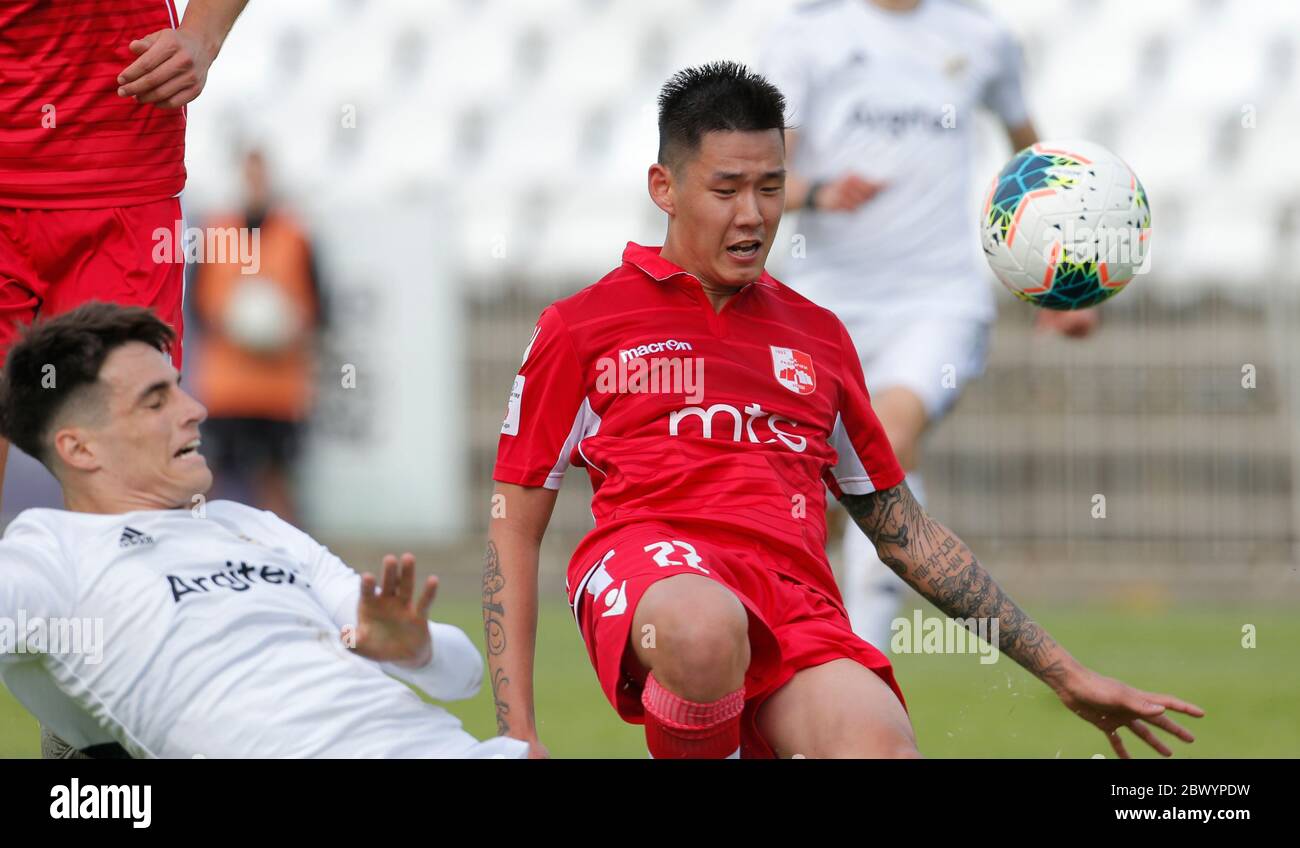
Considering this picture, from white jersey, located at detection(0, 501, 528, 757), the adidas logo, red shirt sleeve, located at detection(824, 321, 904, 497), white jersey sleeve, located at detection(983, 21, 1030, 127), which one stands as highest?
white jersey sleeve, located at detection(983, 21, 1030, 127)

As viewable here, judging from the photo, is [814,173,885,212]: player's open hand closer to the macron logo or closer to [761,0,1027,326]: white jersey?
[761,0,1027,326]: white jersey

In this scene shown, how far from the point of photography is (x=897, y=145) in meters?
5.55

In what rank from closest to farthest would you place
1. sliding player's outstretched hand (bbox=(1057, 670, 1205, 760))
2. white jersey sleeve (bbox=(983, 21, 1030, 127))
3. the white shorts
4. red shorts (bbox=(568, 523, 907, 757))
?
red shorts (bbox=(568, 523, 907, 757)) → sliding player's outstretched hand (bbox=(1057, 670, 1205, 760)) → the white shorts → white jersey sleeve (bbox=(983, 21, 1030, 127))

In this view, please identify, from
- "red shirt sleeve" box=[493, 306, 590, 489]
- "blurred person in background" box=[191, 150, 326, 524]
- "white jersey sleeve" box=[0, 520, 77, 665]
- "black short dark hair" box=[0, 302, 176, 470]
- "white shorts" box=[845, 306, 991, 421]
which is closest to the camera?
"white jersey sleeve" box=[0, 520, 77, 665]

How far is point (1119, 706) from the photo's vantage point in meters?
3.14

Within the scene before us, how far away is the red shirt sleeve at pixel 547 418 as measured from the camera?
3252 millimetres

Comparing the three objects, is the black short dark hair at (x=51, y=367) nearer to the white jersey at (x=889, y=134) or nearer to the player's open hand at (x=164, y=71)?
the player's open hand at (x=164, y=71)

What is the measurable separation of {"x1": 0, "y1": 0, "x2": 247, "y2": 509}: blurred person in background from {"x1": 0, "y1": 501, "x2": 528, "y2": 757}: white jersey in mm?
807

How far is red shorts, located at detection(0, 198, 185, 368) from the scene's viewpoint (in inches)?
133

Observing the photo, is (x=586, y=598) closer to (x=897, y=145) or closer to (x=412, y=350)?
(x=897, y=145)

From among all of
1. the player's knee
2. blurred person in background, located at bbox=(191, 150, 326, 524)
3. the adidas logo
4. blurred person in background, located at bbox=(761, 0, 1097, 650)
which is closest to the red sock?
the player's knee

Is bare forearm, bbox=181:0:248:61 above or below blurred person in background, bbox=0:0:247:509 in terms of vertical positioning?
above

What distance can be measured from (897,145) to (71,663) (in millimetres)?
3657
